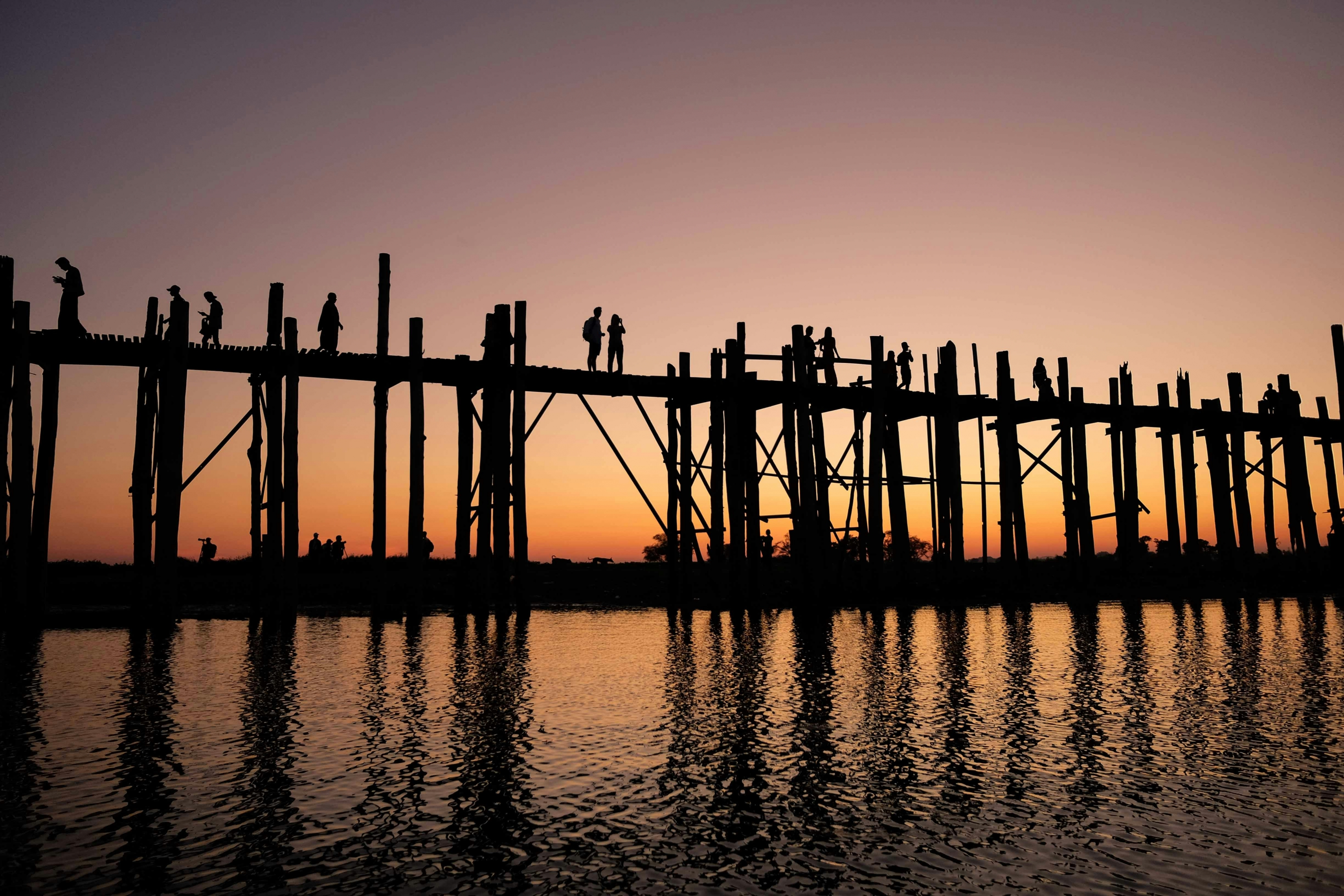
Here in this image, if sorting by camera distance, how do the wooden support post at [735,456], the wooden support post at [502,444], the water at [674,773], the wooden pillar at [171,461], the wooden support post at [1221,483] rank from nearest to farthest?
the water at [674,773] < the wooden pillar at [171,461] < the wooden support post at [502,444] < the wooden support post at [735,456] < the wooden support post at [1221,483]

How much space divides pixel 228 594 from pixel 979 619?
18609 mm

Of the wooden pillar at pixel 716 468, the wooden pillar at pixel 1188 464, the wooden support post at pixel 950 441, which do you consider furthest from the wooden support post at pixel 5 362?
the wooden pillar at pixel 1188 464

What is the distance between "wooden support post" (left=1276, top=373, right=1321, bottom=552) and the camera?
28.8 metres

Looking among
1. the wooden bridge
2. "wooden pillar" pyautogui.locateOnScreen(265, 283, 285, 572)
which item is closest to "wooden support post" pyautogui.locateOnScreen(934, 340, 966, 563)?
the wooden bridge

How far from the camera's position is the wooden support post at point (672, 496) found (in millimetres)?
22359

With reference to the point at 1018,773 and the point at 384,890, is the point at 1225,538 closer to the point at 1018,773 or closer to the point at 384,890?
the point at 1018,773

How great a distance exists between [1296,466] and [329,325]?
2554cm

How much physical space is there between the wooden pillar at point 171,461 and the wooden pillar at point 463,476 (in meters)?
5.00

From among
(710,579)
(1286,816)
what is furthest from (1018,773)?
(710,579)

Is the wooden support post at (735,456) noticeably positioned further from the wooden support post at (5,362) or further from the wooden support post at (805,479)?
the wooden support post at (5,362)

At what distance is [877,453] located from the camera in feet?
77.6

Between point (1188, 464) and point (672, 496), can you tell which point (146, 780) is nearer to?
point (672, 496)

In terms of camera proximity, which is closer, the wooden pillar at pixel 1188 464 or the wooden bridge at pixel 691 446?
the wooden bridge at pixel 691 446

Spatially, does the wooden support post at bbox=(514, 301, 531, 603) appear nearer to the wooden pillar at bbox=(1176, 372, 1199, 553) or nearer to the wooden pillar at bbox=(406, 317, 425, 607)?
the wooden pillar at bbox=(406, 317, 425, 607)
